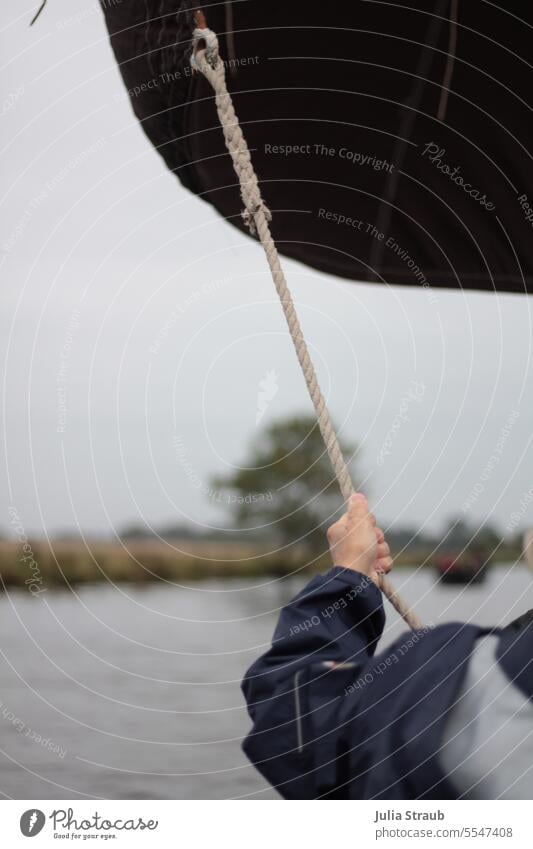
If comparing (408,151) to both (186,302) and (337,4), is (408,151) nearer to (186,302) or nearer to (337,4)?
(337,4)

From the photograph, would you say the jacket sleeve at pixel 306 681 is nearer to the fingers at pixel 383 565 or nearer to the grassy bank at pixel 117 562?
the fingers at pixel 383 565

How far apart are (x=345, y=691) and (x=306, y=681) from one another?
25 millimetres

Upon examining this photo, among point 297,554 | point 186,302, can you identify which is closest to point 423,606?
point 297,554

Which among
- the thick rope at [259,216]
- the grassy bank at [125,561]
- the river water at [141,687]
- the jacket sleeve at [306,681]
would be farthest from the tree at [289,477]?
the jacket sleeve at [306,681]

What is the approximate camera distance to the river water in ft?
7.89

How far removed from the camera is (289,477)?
7.19 m

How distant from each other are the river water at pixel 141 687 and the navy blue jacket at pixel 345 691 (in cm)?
33

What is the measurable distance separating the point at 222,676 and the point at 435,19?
5.16m

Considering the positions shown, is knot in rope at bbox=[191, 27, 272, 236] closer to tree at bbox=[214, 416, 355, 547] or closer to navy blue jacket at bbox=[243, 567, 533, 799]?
navy blue jacket at bbox=[243, 567, 533, 799]

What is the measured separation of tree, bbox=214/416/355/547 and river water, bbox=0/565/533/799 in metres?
0.54

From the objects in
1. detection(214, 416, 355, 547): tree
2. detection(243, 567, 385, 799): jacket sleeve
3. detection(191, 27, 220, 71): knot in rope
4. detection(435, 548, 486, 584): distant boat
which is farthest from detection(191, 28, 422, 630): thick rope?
detection(435, 548, 486, 584): distant boat

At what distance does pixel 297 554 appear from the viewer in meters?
8.56

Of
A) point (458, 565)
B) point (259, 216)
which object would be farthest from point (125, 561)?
point (458, 565)
